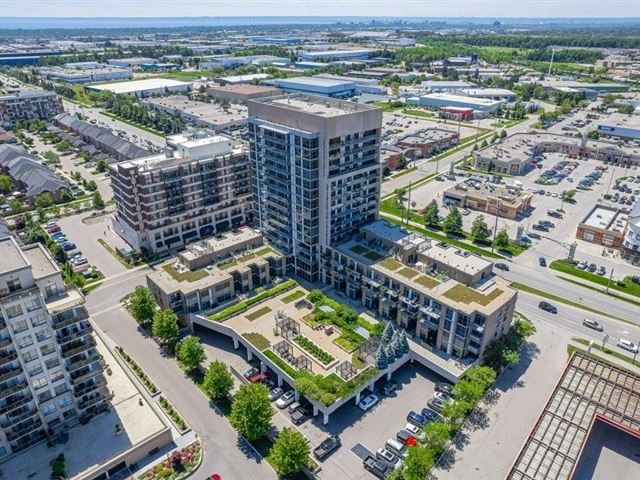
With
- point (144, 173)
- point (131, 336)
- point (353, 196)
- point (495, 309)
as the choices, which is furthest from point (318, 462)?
point (144, 173)

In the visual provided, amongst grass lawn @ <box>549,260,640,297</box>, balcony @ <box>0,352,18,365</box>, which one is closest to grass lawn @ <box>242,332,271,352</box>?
balcony @ <box>0,352,18,365</box>

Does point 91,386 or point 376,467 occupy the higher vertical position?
point 91,386

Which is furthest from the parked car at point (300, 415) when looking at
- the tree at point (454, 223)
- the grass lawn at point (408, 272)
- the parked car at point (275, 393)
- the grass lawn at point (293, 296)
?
the tree at point (454, 223)

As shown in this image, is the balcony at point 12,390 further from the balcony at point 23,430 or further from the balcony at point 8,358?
the balcony at point 23,430

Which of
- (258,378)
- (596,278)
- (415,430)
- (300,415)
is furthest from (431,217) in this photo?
(300,415)

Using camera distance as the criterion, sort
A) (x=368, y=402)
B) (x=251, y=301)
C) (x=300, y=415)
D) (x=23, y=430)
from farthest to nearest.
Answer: (x=251, y=301), (x=368, y=402), (x=300, y=415), (x=23, y=430)

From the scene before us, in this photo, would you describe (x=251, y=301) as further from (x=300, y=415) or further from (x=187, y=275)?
(x=300, y=415)

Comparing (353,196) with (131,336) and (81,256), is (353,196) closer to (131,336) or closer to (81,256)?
(131,336)
